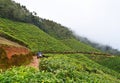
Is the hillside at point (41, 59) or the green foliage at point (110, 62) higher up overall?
the hillside at point (41, 59)

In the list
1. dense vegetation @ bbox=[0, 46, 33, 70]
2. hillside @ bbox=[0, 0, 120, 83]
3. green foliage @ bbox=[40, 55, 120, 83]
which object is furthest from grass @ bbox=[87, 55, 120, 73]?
dense vegetation @ bbox=[0, 46, 33, 70]

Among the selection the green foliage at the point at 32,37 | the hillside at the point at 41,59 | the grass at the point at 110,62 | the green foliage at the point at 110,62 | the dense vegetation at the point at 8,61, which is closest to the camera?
the hillside at the point at 41,59

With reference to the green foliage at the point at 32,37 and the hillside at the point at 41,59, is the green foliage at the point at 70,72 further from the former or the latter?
the green foliage at the point at 32,37

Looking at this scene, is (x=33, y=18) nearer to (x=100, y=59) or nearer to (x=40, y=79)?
(x=100, y=59)

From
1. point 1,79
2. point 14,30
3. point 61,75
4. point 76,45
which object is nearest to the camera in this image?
point 1,79

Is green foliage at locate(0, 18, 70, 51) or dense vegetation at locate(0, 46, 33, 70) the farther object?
green foliage at locate(0, 18, 70, 51)

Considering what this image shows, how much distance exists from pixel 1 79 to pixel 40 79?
2378 millimetres

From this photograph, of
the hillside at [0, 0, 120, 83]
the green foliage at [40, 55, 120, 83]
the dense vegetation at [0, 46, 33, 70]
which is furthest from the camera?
the dense vegetation at [0, 46, 33, 70]

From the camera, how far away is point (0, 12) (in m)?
100

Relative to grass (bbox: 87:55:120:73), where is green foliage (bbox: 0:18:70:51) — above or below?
above

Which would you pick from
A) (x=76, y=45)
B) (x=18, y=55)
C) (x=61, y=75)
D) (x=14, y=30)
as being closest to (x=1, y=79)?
(x=61, y=75)

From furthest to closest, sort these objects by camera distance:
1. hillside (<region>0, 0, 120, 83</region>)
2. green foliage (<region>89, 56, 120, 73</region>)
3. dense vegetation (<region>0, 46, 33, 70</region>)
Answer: green foliage (<region>89, 56, 120, 73</region>) < dense vegetation (<region>0, 46, 33, 70</region>) < hillside (<region>0, 0, 120, 83</region>)

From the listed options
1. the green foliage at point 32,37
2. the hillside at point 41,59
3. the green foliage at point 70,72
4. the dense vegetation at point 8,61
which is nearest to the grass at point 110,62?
the hillside at point 41,59

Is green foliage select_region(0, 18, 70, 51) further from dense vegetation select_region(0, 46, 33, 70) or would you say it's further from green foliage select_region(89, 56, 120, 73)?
dense vegetation select_region(0, 46, 33, 70)
